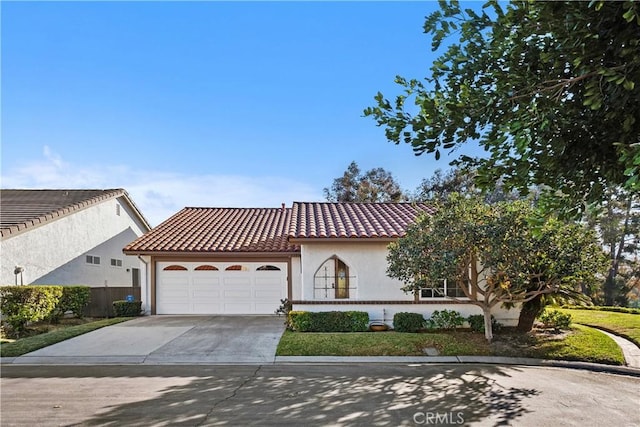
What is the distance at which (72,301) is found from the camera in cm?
1608

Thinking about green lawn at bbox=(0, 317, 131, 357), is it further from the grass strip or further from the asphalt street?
the grass strip

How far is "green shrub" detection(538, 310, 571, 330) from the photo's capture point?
13523mm

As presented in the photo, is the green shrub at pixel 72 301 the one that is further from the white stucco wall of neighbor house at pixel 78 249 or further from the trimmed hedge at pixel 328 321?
the trimmed hedge at pixel 328 321

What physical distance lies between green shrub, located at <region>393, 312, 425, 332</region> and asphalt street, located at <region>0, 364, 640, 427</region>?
3.36m

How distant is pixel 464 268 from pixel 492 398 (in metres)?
4.62

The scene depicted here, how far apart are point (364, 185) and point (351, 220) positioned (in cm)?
1636

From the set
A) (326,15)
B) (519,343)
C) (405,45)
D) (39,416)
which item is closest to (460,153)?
(405,45)

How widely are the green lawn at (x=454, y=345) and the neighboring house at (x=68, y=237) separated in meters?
9.23

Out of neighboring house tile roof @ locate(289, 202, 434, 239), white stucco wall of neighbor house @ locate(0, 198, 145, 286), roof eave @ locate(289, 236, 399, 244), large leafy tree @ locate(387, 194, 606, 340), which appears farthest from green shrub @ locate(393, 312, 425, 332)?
white stucco wall of neighbor house @ locate(0, 198, 145, 286)

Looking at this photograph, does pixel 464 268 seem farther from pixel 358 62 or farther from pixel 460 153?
pixel 460 153

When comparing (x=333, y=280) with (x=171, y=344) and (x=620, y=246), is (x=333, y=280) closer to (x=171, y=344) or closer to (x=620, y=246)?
(x=171, y=344)

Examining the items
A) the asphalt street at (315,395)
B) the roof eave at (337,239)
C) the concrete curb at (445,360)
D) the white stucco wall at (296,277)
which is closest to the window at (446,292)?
the roof eave at (337,239)

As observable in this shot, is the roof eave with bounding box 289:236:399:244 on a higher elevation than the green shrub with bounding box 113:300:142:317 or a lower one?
higher

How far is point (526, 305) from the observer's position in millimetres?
13305
